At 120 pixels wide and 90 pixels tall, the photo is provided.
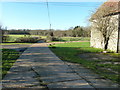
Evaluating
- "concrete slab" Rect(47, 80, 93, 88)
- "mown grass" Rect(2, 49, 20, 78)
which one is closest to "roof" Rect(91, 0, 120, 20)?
"mown grass" Rect(2, 49, 20, 78)

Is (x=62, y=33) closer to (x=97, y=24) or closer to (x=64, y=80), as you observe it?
(x=97, y=24)

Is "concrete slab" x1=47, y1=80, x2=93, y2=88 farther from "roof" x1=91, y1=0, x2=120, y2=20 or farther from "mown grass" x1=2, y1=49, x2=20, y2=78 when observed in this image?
"roof" x1=91, y1=0, x2=120, y2=20

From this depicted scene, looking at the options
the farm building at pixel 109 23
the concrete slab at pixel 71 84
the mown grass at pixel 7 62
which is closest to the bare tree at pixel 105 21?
the farm building at pixel 109 23

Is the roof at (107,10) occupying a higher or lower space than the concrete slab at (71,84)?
higher

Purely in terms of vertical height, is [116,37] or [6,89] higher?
[116,37]

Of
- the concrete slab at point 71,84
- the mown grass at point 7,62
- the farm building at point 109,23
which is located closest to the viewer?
the concrete slab at point 71,84

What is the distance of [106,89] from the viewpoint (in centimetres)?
307

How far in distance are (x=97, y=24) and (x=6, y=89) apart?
11003mm

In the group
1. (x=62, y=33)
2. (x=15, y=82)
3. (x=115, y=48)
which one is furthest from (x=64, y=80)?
(x=62, y=33)

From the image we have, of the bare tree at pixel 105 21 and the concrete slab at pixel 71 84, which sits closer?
the concrete slab at pixel 71 84

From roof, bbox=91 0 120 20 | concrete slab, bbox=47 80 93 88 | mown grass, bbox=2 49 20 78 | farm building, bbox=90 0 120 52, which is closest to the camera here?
concrete slab, bbox=47 80 93 88

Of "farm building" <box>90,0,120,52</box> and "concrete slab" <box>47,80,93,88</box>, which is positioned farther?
→ "farm building" <box>90,0,120,52</box>

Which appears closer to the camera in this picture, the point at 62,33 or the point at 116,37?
the point at 116,37

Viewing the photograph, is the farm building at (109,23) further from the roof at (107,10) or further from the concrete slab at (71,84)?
the concrete slab at (71,84)
